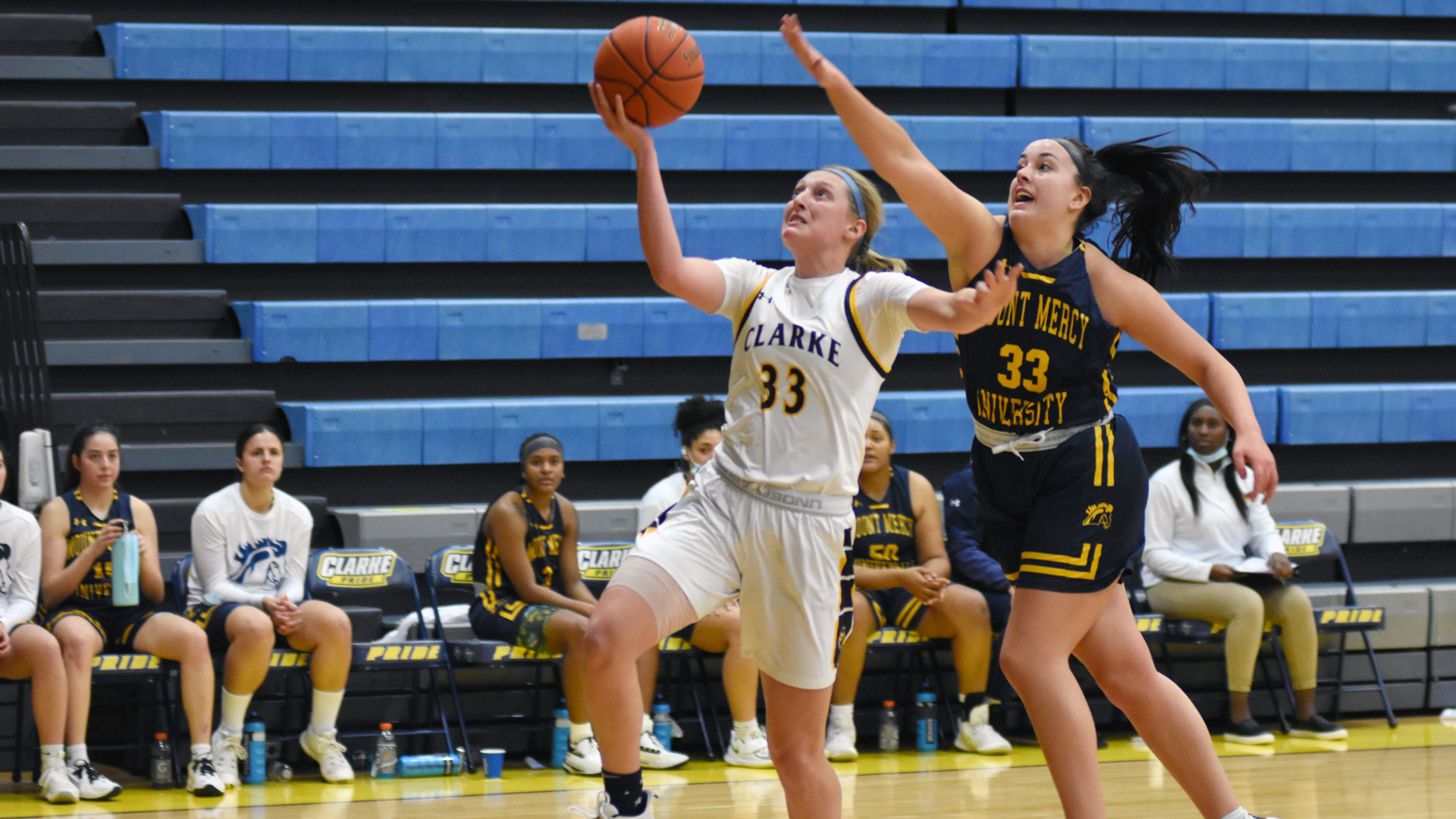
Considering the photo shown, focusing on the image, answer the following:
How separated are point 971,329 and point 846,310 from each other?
360mm

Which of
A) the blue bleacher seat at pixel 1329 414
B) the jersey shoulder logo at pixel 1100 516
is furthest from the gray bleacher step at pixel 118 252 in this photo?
the blue bleacher seat at pixel 1329 414

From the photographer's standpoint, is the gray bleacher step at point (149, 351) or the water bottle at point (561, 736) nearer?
the water bottle at point (561, 736)

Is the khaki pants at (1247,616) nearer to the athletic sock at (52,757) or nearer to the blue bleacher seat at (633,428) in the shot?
the blue bleacher seat at (633,428)

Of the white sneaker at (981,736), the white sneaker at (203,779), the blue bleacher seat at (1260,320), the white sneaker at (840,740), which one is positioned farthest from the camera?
the blue bleacher seat at (1260,320)

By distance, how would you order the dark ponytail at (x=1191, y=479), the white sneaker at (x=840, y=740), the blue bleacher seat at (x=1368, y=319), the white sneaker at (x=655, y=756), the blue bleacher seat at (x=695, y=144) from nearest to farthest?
1. the white sneaker at (x=655, y=756)
2. the white sneaker at (x=840, y=740)
3. the dark ponytail at (x=1191, y=479)
4. the blue bleacher seat at (x=695, y=144)
5. the blue bleacher seat at (x=1368, y=319)

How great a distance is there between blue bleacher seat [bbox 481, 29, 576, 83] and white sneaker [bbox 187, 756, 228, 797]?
421cm

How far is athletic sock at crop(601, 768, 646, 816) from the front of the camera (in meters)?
3.07

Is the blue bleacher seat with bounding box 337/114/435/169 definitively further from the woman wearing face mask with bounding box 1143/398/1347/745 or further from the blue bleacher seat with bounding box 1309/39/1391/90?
the blue bleacher seat with bounding box 1309/39/1391/90

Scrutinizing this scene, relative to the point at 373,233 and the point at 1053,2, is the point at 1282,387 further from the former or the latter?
the point at 373,233

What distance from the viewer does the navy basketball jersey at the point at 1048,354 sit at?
3.34 meters

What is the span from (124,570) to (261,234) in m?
2.50

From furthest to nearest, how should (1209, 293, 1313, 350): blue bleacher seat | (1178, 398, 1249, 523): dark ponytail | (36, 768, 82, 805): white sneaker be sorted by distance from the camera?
(1209, 293, 1313, 350): blue bleacher seat → (1178, 398, 1249, 523): dark ponytail → (36, 768, 82, 805): white sneaker

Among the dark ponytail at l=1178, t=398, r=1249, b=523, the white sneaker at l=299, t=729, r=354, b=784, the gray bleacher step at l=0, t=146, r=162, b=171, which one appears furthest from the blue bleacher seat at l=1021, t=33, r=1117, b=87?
the white sneaker at l=299, t=729, r=354, b=784

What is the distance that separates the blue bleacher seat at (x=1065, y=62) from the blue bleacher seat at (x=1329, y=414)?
7.01ft
